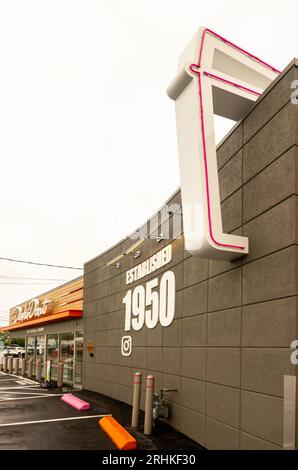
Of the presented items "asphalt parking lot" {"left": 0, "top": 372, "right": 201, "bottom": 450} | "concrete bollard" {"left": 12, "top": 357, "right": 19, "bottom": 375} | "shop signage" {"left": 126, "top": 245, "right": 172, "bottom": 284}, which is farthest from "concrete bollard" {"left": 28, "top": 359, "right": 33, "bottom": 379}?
"shop signage" {"left": 126, "top": 245, "right": 172, "bottom": 284}

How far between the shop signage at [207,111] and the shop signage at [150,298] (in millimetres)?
3530

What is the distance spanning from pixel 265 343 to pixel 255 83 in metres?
4.14

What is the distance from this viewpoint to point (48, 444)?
8.04m

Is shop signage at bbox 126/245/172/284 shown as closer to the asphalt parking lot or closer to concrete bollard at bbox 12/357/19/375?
the asphalt parking lot

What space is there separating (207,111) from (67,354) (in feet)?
50.1

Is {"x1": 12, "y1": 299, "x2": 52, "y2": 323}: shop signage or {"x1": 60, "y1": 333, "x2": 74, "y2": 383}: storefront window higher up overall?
{"x1": 12, "y1": 299, "x2": 52, "y2": 323}: shop signage

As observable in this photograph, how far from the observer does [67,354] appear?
1973 cm

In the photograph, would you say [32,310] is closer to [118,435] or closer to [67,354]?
[67,354]

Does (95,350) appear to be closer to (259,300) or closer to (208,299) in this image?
(208,299)

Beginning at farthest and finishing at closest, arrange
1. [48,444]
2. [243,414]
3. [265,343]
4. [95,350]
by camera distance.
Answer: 1. [95,350]
2. [48,444]
3. [243,414]
4. [265,343]

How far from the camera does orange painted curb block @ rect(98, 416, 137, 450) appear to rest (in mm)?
7716

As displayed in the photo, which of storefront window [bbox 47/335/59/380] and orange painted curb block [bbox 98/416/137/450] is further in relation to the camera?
storefront window [bbox 47/335/59/380]

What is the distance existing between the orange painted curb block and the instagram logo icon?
3.15 m
